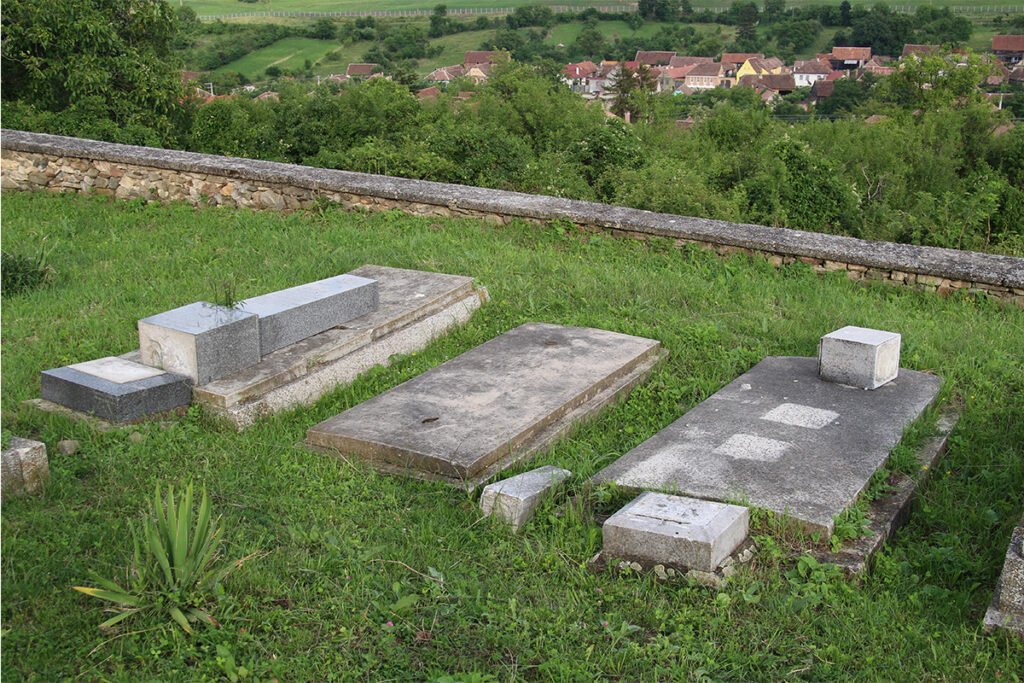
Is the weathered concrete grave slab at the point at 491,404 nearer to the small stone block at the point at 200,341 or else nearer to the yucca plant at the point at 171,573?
the small stone block at the point at 200,341

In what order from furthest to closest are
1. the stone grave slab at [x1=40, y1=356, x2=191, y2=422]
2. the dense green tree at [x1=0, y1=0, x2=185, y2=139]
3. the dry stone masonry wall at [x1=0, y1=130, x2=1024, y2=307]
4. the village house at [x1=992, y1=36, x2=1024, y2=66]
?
the village house at [x1=992, y1=36, x2=1024, y2=66]
the dense green tree at [x1=0, y1=0, x2=185, y2=139]
the dry stone masonry wall at [x1=0, y1=130, x2=1024, y2=307]
the stone grave slab at [x1=40, y1=356, x2=191, y2=422]

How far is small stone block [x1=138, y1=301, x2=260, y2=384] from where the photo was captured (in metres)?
4.66

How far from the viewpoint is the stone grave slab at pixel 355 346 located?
4.71 meters

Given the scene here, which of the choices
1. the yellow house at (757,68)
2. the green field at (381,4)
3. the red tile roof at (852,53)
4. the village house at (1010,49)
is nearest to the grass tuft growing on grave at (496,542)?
the green field at (381,4)

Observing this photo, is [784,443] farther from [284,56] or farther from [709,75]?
[709,75]

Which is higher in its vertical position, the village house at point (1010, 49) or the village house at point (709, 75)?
the village house at point (1010, 49)

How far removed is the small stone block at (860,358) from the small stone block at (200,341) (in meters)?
3.11

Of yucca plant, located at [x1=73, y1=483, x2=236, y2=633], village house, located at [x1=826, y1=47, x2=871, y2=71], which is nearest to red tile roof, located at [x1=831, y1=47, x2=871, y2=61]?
village house, located at [x1=826, y1=47, x2=871, y2=71]

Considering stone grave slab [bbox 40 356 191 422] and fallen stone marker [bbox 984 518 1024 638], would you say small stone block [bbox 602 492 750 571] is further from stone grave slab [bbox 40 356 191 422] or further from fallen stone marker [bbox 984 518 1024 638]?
stone grave slab [bbox 40 356 191 422]

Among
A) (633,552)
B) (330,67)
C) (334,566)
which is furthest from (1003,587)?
(330,67)

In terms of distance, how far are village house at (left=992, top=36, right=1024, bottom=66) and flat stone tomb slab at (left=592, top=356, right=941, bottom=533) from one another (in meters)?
51.9

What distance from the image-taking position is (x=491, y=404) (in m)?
4.75

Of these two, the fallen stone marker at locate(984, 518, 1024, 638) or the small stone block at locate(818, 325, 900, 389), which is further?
the small stone block at locate(818, 325, 900, 389)

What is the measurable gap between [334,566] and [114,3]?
12117 millimetres
